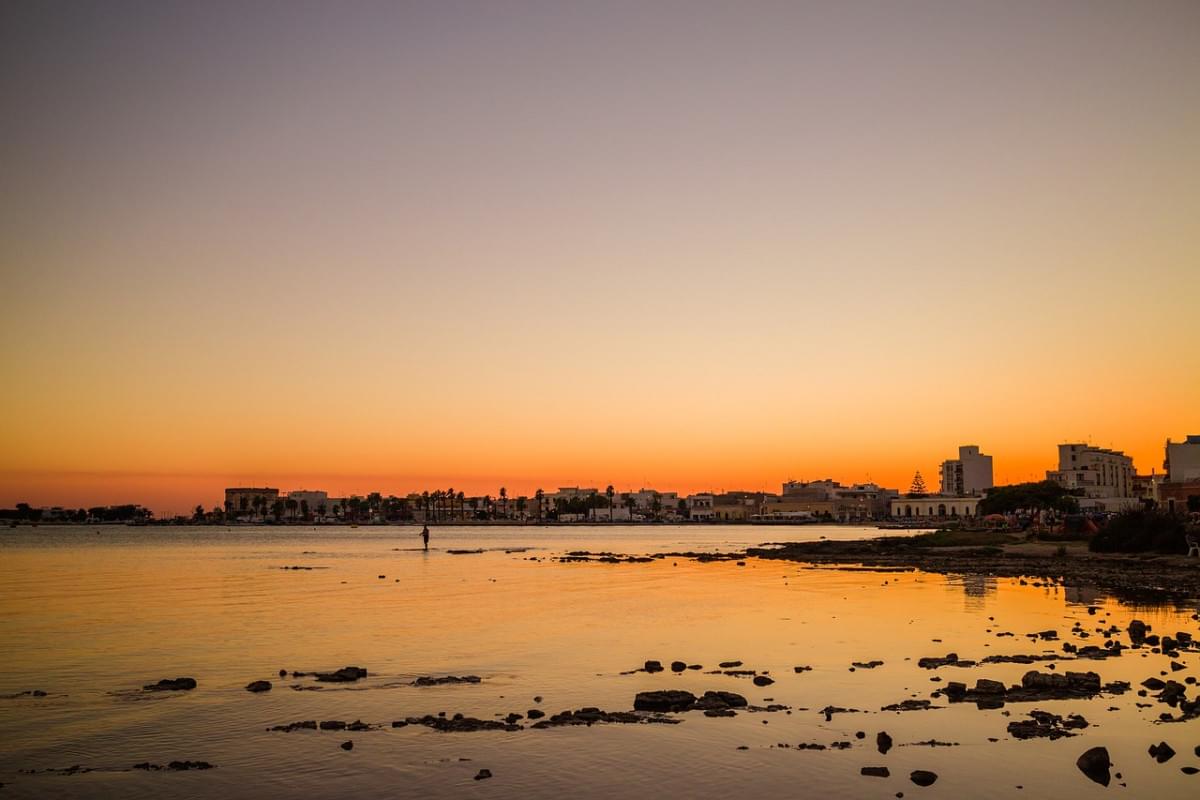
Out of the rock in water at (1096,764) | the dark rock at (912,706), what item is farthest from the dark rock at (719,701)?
the rock in water at (1096,764)

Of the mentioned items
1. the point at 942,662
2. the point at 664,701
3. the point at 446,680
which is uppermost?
the point at 664,701

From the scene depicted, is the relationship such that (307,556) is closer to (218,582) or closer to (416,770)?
(218,582)

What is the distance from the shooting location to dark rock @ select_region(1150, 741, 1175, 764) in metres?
18.4

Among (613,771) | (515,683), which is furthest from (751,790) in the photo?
(515,683)

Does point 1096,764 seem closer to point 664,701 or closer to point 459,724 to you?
point 664,701

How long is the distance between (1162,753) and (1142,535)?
64218mm

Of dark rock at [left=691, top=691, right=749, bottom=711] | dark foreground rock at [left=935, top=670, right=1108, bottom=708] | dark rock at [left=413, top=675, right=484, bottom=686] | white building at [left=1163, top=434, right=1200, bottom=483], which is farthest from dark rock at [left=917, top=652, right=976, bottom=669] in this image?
white building at [left=1163, top=434, right=1200, bottom=483]

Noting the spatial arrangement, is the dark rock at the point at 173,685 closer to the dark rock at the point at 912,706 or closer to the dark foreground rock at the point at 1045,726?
the dark rock at the point at 912,706

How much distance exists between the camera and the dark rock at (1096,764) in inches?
690

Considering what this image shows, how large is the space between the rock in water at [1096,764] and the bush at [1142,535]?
60709mm

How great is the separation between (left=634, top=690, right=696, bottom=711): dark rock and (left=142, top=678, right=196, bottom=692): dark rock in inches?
526

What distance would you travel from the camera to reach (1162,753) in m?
18.6

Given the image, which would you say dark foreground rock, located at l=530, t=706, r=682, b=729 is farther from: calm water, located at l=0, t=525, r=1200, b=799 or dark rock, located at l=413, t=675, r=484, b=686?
dark rock, located at l=413, t=675, r=484, b=686

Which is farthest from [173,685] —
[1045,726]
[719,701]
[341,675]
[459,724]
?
[1045,726]
